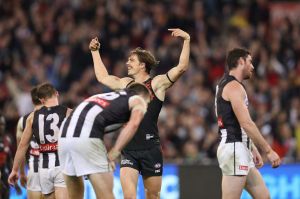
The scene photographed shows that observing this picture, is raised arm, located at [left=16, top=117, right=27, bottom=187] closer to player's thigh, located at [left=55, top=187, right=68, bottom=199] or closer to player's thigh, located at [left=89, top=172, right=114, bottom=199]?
player's thigh, located at [left=55, top=187, right=68, bottom=199]

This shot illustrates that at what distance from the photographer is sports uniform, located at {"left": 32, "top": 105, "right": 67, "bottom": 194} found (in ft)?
38.4

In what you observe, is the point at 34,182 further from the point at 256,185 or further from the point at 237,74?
the point at 237,74

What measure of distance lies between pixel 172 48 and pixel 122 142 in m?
11.7

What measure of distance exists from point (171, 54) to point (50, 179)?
31.3ft

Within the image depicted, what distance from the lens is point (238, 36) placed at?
73.2ft

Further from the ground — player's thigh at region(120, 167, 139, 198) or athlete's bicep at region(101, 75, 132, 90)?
athlete's bicep at region(101, 75, 132, 90)

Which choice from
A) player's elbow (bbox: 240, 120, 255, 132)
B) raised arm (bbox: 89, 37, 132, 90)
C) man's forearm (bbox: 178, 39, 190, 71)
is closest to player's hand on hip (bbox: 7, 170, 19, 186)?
raised arm (bbox: 89, 37, 132, 90)

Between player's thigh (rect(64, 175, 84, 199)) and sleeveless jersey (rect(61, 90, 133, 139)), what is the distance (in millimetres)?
533

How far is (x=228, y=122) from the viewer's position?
35.6ft

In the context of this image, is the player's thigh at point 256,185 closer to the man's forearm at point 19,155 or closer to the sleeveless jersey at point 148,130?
the sleeveless jersey at point 148,130

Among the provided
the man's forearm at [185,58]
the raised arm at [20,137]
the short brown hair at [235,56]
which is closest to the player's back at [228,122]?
the short brown hair at [235,56]

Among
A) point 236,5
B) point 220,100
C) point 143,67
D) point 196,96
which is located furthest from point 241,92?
point 236,5

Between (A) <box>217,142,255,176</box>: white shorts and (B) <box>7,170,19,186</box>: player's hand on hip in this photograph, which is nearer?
(A) <box>217,142,255,176</box>: white shorts

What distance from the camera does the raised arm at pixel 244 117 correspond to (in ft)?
34.3
